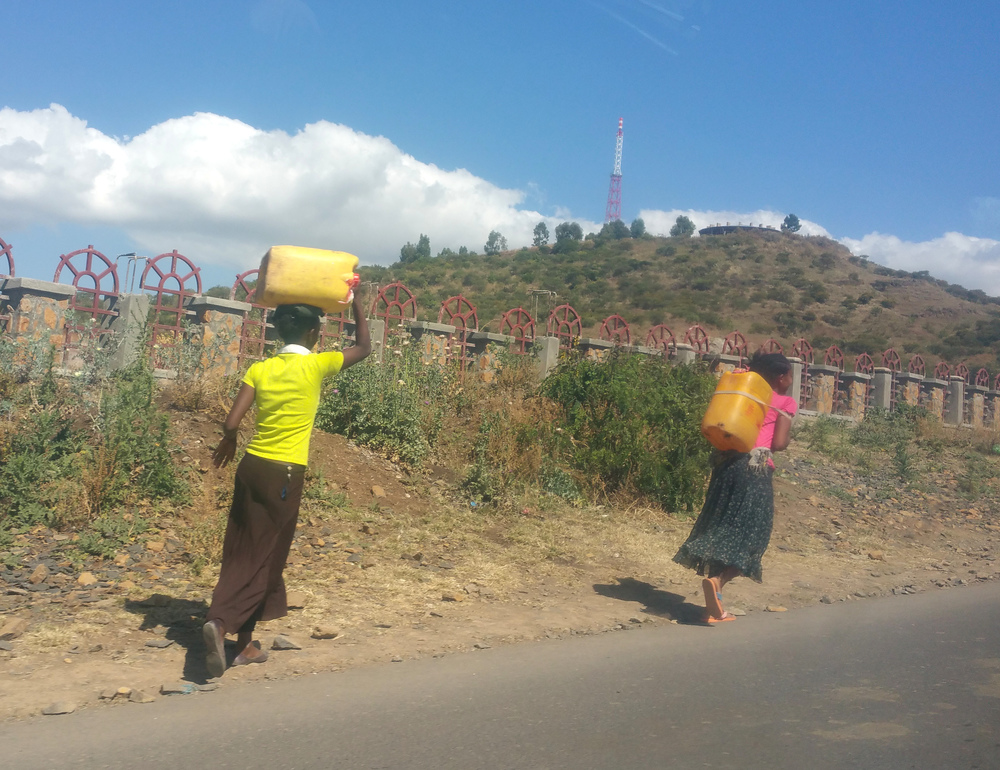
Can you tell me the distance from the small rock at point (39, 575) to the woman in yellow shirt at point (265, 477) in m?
1.88

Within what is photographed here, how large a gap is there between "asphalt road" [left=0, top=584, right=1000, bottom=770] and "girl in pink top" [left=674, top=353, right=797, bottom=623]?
55cm

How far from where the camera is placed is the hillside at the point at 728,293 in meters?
49.2

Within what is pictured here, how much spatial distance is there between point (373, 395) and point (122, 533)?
11.3 feet

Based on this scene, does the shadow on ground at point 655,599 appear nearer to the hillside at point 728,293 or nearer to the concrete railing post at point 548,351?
the concrete railing post at point 548,351

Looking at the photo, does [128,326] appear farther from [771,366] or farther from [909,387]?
[909,387]

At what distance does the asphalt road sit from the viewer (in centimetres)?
323

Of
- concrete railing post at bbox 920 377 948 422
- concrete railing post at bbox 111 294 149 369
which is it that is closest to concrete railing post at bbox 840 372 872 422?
concrete railing post at bbox 920 377 948 422

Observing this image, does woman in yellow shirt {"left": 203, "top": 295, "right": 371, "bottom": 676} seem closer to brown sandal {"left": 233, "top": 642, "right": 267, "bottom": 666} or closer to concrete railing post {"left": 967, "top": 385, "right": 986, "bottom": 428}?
brown sandal {"left": 233, "top": 642, "right": 267, "bottom": 666}

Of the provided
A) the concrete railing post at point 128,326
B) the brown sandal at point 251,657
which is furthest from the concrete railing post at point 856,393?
the brown sandal at point 251,657

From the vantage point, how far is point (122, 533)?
6055mm

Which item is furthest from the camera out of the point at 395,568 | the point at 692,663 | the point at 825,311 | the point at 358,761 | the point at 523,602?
the point at 825,311

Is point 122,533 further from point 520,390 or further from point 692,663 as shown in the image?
point 520,390

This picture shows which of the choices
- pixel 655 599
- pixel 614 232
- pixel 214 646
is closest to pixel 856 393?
pixel 655 599

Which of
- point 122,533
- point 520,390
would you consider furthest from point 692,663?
point 520,390
